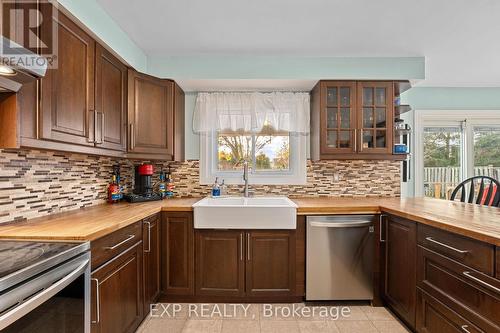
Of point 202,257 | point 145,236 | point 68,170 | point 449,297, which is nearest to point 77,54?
point 68,170

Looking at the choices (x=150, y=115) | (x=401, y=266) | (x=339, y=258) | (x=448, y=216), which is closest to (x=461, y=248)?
(x=448, y=216)

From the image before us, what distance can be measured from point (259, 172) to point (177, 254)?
125cm

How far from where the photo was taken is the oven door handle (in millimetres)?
882

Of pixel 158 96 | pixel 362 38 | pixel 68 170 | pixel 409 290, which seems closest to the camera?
pixel 409 290

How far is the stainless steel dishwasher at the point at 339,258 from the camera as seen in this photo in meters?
2.32

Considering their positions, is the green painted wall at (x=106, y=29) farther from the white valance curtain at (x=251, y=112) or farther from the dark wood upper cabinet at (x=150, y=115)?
the white valance curtain at (x=251, y=112)

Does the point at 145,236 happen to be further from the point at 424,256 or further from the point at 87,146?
the point at 424,256

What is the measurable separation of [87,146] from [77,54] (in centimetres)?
57

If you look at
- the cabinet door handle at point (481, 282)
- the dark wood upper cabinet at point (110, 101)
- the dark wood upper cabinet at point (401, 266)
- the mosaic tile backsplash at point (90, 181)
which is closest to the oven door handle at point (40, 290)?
the mosaic tile backsplash at point (90, 181)

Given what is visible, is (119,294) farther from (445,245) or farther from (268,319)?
(445,245)

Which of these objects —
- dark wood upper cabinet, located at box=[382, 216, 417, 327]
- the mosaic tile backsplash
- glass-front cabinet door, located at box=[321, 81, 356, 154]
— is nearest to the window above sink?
the mosaic tile backsplash

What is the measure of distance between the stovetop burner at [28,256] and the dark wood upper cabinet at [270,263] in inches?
53.2

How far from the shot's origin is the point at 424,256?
1.76 meters

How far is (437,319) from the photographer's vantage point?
1.62 meters
